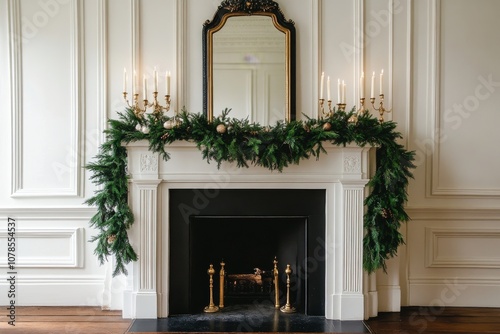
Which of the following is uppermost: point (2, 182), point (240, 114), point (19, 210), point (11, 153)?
point (240, 114)

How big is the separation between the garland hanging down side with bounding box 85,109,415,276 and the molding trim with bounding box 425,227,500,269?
415 mm

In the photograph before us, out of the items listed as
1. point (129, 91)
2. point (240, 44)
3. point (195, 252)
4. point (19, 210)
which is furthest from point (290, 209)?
point (19, 210)

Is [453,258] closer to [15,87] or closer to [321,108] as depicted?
[321,108]

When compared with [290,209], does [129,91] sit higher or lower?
higher

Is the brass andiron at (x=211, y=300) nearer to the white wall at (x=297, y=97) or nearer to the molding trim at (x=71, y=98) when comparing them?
the white wall at (x=297, y=97)

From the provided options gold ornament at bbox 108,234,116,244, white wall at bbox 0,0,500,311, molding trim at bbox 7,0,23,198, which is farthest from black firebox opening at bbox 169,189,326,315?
molding trim at bbox 7,0,23,198

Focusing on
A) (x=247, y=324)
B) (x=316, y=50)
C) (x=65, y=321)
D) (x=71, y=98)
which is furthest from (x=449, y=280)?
(x=71, y=98)

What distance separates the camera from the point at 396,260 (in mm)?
3193

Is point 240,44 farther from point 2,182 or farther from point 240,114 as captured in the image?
point 2,182

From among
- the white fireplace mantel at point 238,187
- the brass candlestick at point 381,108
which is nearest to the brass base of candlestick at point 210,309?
the white fireplace mantel at point 238,187

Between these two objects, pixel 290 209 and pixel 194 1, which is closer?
pixel 290 209

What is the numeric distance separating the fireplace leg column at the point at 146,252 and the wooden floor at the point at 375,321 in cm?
17

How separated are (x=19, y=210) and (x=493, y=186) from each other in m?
3.67

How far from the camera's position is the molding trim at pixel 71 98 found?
3279 millimetres
